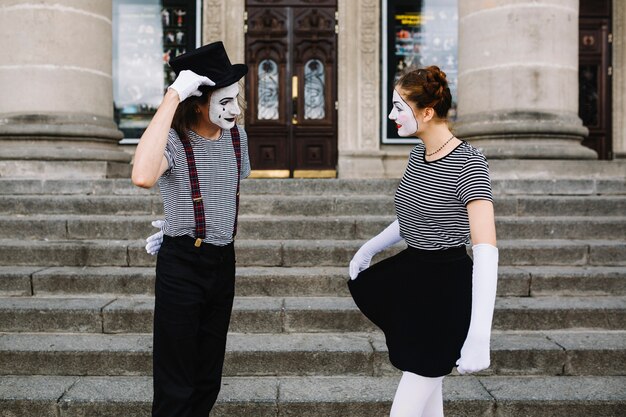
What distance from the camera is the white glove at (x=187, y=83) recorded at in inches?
92.2

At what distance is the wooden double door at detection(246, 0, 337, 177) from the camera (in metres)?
11.0

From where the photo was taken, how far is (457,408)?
3621mm

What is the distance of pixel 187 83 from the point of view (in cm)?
235

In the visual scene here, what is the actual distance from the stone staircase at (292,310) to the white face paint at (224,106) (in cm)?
197

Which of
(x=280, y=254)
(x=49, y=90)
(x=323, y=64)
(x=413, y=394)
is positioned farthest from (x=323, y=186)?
(x=323, y=64)

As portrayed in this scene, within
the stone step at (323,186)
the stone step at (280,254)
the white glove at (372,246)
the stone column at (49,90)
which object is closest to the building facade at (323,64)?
the stone column at (49,90)

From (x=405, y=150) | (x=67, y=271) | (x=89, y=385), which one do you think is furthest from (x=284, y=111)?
(x=89, y=385)

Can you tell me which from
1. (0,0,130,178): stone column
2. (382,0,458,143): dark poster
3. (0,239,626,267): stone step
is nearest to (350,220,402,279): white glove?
(0,239,626,267): stone step

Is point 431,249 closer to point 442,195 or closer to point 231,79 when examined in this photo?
point 442,195

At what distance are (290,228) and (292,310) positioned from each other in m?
1.42

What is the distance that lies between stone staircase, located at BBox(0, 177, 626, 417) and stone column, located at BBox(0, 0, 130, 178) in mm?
583

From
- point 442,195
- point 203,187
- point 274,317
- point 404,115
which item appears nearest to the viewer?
point 442,195

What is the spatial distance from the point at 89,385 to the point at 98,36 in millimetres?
5215

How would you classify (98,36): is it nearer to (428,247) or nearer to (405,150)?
(405,150)
